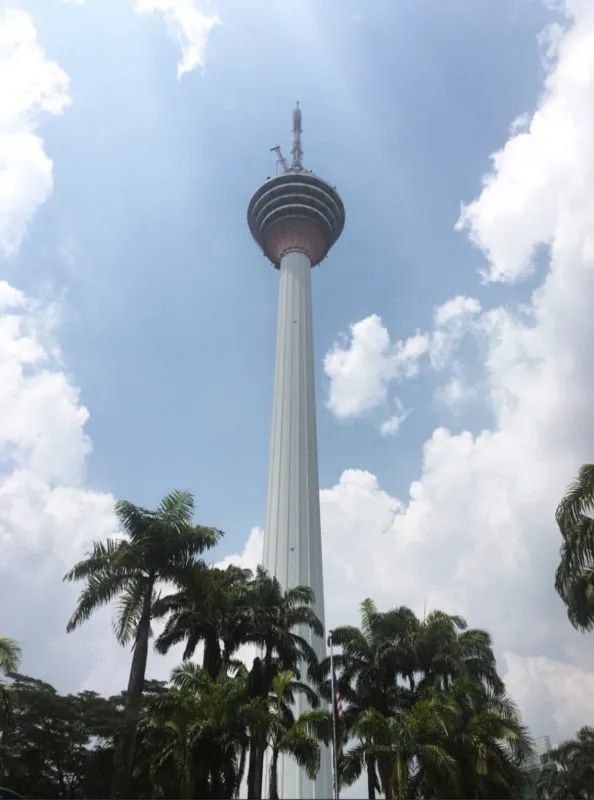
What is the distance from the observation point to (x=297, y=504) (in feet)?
187

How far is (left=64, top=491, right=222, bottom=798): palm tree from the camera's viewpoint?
23562mm

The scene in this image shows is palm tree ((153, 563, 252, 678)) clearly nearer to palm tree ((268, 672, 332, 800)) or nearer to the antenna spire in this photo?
palm tree ((268, 672, 332, 800))

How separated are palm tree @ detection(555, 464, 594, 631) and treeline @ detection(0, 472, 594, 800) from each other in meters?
7.73

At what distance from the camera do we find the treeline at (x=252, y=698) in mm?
22891

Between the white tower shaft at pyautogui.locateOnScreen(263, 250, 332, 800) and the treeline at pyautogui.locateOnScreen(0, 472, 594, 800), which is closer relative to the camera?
the treeline at pyautogui.locateOnScreen(0, 472, 594, 800)

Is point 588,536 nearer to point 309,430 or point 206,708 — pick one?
point 206,708

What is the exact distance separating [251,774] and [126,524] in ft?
35.0

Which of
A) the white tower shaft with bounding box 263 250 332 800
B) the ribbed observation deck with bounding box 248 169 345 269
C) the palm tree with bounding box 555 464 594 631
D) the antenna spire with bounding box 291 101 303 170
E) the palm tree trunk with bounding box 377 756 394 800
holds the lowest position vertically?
the palm tree trunk with bounding box 377 756 394 800

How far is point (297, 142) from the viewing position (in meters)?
82.6

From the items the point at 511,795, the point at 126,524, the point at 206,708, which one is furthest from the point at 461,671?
the point at 126,524

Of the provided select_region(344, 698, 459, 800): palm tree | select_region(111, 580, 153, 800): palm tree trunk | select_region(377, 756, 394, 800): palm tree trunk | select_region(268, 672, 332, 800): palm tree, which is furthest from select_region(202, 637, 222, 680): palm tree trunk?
select_region(377, 756, 394, 800): palm tree trunk

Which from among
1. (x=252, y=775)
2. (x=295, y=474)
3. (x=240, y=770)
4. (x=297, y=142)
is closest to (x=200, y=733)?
(x=240, y=770)

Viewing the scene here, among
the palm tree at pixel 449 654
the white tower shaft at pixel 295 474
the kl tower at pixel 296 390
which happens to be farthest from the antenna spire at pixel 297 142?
the palm tree at pixel 449 654

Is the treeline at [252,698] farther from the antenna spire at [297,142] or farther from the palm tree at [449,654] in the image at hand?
the antenna spire at [297,142]
